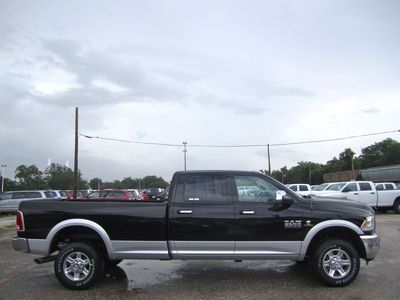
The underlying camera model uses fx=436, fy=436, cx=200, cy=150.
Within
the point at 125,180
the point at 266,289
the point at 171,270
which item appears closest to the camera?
the point at 266,289

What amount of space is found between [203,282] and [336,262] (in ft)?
7.33

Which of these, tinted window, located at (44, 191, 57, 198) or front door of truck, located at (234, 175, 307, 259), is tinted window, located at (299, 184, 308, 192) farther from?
front door of truck, located at (234, 175, 307, 259)

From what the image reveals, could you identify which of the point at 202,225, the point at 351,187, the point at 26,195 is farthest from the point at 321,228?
the point at 26,195

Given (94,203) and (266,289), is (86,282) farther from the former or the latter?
(266,289)

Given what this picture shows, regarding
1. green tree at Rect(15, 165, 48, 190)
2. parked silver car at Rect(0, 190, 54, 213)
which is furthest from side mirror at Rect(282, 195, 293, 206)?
green tree at Rect(15, 165, 48, 190)

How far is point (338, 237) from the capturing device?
7.36m

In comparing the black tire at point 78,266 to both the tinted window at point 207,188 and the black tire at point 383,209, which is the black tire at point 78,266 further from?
the black tire at point 383,209

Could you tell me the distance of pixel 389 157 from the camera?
98.9 meters

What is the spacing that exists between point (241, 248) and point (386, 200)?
19.2 meters

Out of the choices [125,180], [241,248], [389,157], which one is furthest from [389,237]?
[125,180]

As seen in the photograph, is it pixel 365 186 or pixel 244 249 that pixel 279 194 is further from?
pixel 365 186

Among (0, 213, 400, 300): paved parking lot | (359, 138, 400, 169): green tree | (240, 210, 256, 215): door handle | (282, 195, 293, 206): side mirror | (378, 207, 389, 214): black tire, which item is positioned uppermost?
(359, 138, 400, 169): green tree

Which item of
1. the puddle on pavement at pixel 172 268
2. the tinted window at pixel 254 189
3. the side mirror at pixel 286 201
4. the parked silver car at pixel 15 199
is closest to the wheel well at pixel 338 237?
the side mirror at pixel 286 201

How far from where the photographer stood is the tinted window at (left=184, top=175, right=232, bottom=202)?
24.0 feet
